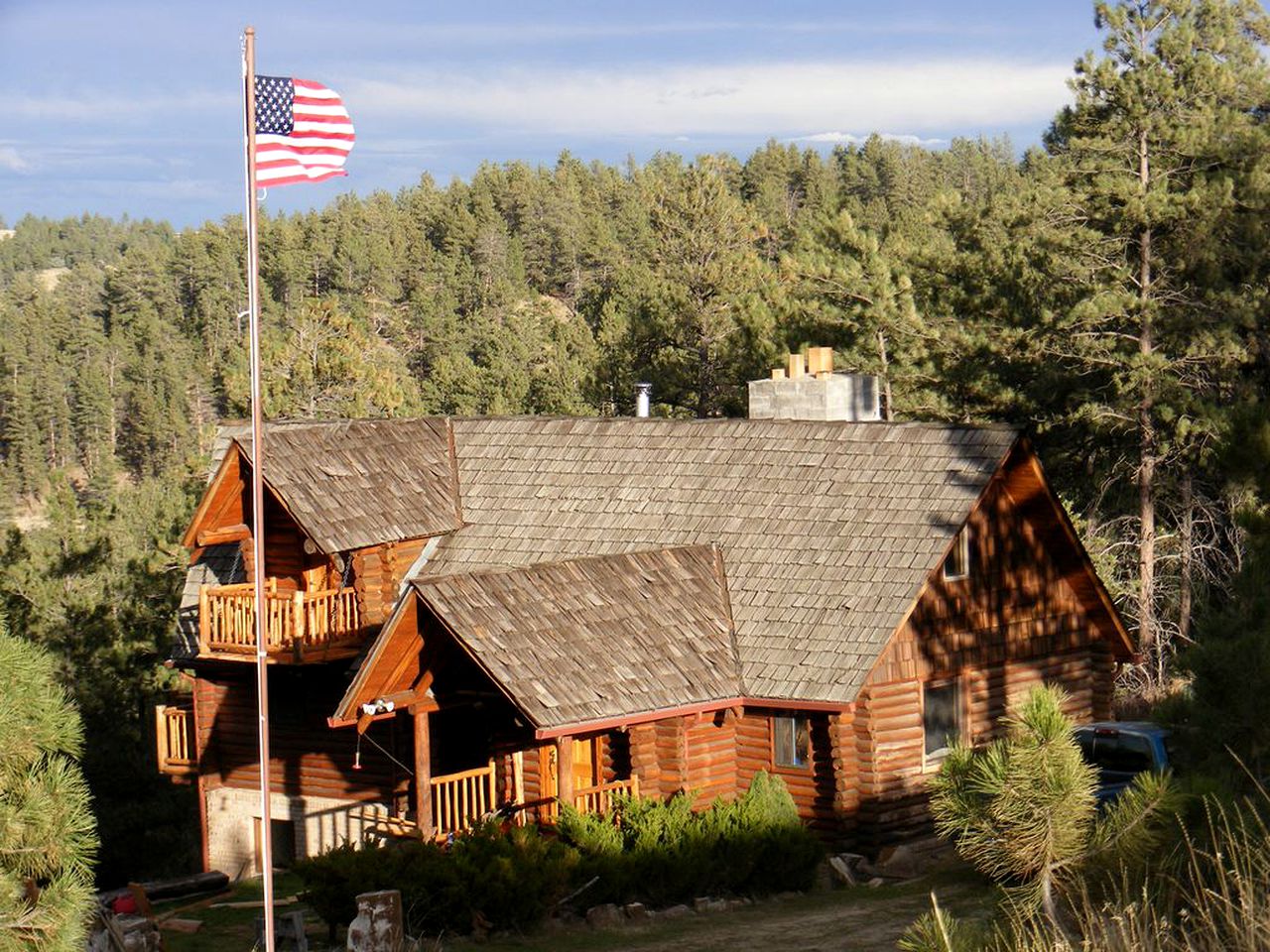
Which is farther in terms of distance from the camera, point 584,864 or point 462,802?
point 462,802

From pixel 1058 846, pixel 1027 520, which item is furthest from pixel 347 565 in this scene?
pixel 1058 846

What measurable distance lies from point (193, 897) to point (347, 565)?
5.04 meters

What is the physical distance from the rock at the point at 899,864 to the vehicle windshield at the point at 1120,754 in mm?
2411

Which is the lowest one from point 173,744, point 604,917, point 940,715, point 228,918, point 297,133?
point 228,918

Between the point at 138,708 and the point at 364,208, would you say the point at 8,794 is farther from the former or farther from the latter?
the point at 364,208

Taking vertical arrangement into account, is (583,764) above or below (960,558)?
below

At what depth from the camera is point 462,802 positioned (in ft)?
69.6

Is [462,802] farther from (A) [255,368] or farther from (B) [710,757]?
(A) [255,368]

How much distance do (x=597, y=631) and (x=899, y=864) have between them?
4.72 metres

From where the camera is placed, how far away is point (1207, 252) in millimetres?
36719

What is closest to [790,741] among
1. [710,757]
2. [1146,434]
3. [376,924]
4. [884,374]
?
[710,757]

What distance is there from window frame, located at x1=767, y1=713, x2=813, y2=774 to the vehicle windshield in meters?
3.37

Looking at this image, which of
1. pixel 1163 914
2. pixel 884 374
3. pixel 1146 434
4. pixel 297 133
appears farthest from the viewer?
pixel 884 374

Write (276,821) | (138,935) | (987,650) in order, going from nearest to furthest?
(138,935)
(987,650)
(276,821)
